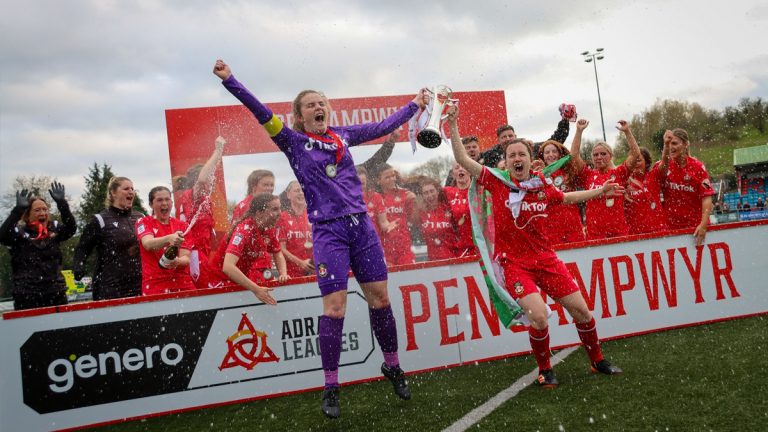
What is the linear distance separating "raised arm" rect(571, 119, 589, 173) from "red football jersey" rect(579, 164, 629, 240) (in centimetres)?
15

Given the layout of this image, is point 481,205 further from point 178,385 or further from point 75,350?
point 75,350

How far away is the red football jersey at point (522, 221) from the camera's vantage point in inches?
172

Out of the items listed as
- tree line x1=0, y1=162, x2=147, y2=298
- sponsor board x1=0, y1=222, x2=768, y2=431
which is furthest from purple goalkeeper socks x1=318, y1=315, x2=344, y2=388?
tree line x1=0, y1=162, x2=147, y2=298

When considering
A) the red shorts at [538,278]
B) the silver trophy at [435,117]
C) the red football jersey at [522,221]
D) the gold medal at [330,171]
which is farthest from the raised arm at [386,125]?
the red shorts at [538,278]

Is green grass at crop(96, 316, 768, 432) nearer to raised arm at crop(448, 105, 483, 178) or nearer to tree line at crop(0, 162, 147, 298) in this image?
raised arm at crop(448, 105, 483, 178)

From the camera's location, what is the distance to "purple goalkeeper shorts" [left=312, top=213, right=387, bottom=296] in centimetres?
380

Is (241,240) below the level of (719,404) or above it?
above

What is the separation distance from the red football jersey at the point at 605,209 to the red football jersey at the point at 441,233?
1.54 meters

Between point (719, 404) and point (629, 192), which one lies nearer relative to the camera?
point (719, 404)

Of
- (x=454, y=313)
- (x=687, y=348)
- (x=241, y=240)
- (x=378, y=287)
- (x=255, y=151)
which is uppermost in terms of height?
(x=255, y=151)

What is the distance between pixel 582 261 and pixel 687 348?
4.04 ft

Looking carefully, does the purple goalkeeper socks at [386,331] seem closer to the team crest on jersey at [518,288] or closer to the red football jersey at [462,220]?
the team crest on jersey at [518,288]

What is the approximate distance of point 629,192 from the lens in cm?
665

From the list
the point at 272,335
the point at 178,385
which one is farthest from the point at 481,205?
the point at 178,385
